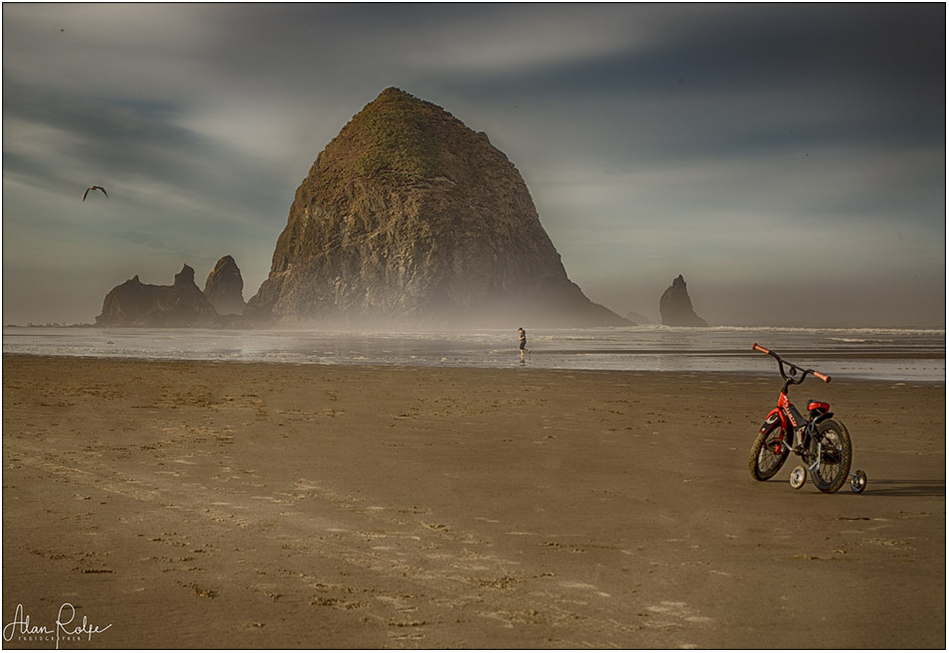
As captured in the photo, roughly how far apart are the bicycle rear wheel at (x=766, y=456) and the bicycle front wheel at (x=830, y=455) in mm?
396

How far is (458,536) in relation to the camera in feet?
21.0

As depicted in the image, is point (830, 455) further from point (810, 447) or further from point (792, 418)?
point (792, 418)

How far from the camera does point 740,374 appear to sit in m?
25.6

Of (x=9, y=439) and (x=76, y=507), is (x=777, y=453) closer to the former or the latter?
(x=76, y=507)

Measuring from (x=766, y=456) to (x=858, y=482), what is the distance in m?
1.05

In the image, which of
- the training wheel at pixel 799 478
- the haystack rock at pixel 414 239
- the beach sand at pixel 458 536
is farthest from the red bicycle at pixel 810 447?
the haystack rock at pixel 414 239

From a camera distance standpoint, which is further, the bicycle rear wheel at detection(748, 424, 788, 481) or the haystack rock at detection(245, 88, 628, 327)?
the haystack rock at detection(245, 88, 628, 327)

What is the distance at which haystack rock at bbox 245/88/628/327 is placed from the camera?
159 m

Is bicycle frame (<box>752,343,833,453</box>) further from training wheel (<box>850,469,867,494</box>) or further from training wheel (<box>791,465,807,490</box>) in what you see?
training wheel (<box>850,469,867,494</box>)

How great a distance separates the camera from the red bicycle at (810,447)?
26.6 feet

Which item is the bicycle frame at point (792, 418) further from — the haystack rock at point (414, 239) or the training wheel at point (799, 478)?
the haystack rock at point (414, 239)

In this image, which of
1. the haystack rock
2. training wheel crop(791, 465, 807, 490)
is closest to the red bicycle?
training wheel crop(791, 465, 807, 490)

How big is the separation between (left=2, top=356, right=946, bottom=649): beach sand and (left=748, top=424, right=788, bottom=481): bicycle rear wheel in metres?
0.21

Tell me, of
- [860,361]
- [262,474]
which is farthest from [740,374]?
[262,474]
